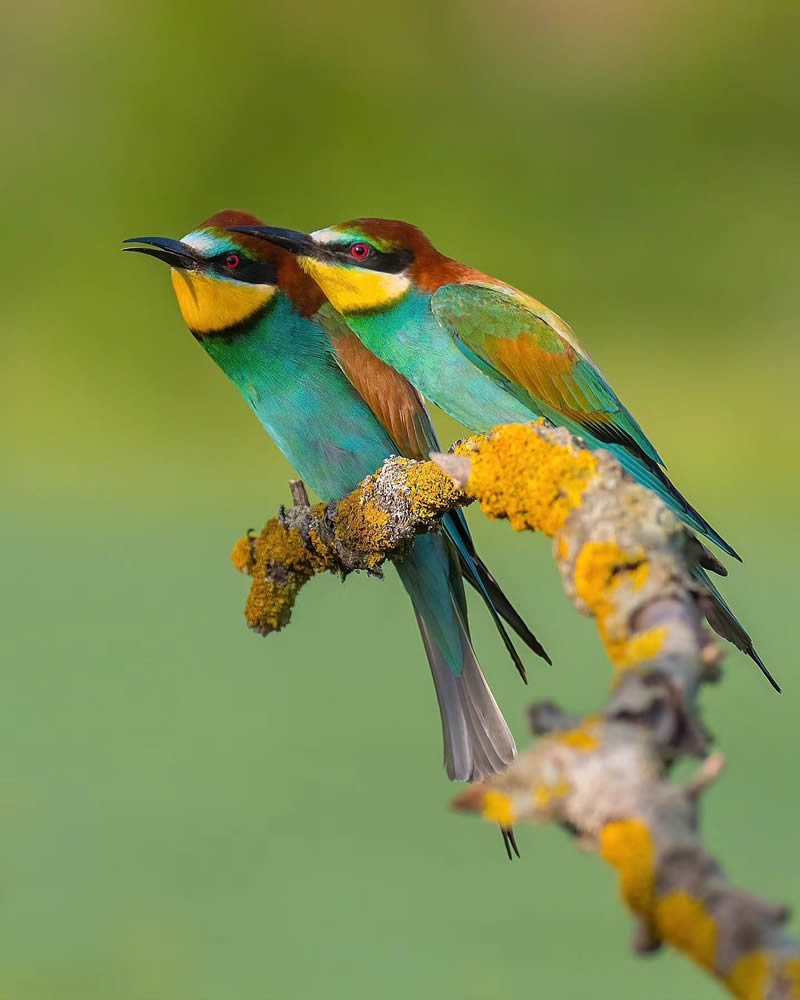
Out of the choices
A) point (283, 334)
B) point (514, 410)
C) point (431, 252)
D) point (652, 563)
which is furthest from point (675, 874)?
point (283, 334)

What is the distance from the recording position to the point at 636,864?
1.65ft

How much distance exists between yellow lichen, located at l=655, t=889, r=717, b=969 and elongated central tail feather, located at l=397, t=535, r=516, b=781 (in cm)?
100

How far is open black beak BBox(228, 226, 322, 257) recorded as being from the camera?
1.40m

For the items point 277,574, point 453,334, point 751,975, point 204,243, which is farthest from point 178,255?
point 751,975

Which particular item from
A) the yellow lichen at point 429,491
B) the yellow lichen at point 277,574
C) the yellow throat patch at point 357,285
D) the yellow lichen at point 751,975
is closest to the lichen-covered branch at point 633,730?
the yellow lichen at point 751,975

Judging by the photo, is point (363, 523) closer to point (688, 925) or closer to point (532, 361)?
point (532, 361)

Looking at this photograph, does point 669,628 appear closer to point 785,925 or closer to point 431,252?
point 785,925

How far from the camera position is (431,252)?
4.82 ft

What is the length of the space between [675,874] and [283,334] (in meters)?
1.20

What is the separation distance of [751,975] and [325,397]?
4.07ft

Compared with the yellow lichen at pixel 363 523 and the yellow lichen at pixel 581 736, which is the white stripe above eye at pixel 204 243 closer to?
the yellow lichen at pixel 363 523

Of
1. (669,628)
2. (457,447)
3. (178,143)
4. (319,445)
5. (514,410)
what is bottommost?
(669,628)

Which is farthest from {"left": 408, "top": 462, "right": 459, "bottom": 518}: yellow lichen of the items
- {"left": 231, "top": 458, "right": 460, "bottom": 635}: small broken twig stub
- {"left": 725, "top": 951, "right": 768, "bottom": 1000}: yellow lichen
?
{"left": 725, "top": 951, "right": 768, "bottom": 1000}: yellow lichen

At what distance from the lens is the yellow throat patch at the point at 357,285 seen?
143 cm
